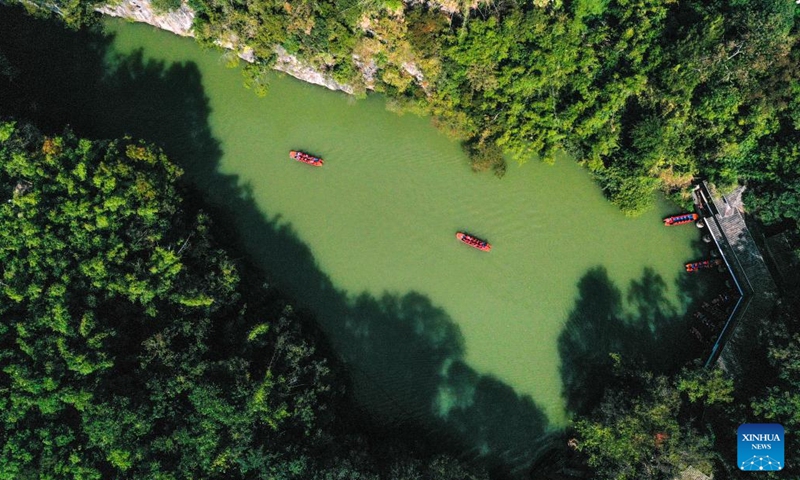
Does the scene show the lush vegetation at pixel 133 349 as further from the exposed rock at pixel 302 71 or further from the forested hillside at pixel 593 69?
the forested hillside at pixel 593 69

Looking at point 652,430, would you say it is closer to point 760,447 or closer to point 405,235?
point 760,447

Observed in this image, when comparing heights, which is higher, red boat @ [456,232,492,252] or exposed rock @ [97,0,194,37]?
exposed rock @ [97,0,194,37]

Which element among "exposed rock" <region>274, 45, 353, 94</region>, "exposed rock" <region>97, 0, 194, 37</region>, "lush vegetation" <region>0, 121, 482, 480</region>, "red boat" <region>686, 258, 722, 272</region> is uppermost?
"exposed rock" <region>97, 0, 194, 37</region>

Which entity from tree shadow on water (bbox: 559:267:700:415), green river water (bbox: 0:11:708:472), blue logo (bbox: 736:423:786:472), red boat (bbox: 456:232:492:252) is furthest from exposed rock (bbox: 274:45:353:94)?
blue logo (bbox: 736:423:786:472)

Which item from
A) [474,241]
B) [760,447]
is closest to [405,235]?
[474,241]

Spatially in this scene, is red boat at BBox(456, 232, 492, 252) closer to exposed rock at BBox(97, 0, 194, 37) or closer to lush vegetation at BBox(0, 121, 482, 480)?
lush vegetation at BBox(0, 121, 482, 480)

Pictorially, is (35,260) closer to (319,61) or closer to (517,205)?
(319,61)

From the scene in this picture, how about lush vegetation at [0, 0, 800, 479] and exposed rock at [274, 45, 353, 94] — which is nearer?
lush vegetation at [0, 0, 800, 479]

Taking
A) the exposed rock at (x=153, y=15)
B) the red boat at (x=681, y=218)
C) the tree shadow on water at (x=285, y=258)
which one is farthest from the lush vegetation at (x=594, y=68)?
the tree shadow on water at (x=285, y=258)
